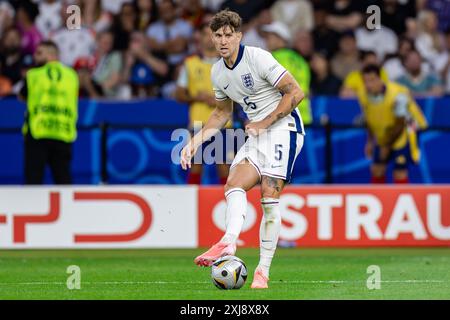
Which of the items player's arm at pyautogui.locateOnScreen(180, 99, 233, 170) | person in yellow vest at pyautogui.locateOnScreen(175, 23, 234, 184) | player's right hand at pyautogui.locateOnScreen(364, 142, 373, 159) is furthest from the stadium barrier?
player's arm at pyautogui.locateOnScreen(180, 99, 233, 170)

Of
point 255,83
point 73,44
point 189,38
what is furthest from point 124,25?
point 255,83

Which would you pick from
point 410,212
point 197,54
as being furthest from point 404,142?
point 197,54

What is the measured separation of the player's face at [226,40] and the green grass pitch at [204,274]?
1918 millimetres

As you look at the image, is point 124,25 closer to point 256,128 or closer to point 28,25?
point 28,25

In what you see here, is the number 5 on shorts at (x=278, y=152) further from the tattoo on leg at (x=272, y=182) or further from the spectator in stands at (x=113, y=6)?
the spectator in stands at (x=113, y=6)

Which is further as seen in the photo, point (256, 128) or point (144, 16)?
point (144, 16)

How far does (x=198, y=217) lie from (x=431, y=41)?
236 inches

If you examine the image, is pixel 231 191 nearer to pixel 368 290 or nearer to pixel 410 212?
pixel 368 290

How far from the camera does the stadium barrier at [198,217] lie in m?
13.8

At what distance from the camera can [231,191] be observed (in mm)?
9664

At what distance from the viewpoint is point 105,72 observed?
57.5 ft

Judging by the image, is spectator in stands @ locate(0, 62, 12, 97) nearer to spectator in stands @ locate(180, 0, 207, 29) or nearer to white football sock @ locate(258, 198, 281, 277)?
spectator in stands @ locate(180, 0, 207, 29)

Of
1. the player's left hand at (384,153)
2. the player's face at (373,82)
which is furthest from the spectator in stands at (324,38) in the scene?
the player's left hand at (384,153)

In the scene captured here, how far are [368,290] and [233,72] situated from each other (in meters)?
2.08
